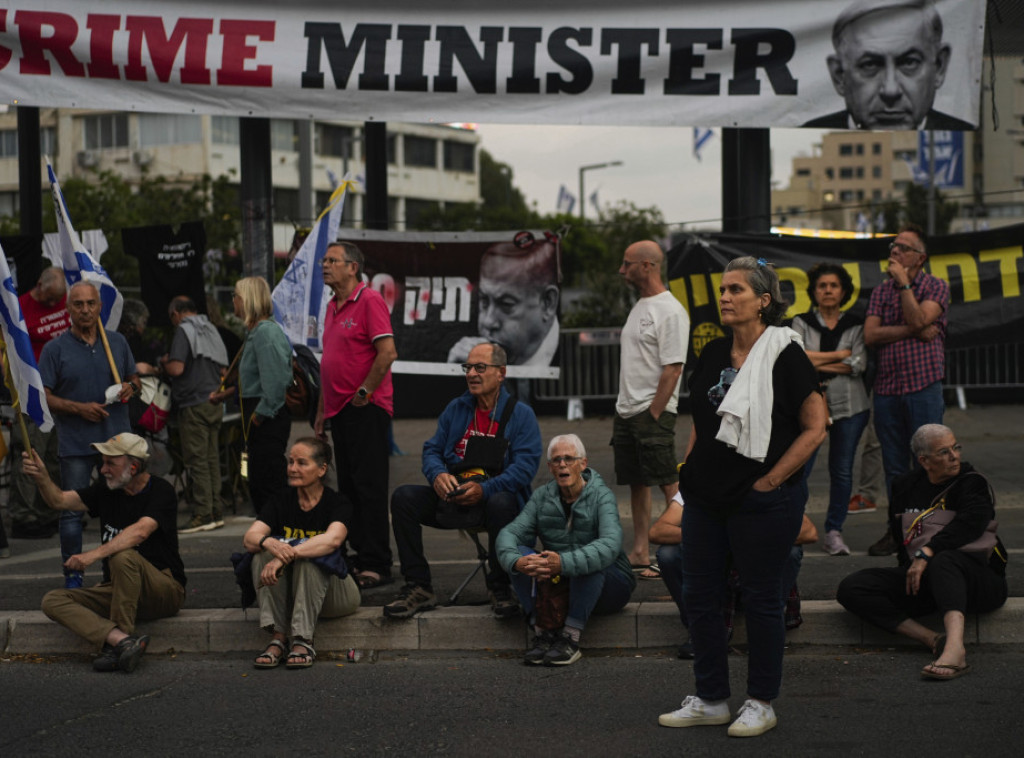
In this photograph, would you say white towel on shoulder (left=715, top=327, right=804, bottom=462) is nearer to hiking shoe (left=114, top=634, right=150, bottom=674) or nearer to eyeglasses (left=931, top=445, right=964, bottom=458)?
eyeglasses (left=931, top=445, right=964, bottom=458)

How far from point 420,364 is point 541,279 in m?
1.32

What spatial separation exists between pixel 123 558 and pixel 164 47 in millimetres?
4492

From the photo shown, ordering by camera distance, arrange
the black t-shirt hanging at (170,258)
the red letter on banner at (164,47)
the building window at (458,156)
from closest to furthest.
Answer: the red letter on banner at (164,47), the black t-shirt hanging at (170,258), the building window at (458,156)

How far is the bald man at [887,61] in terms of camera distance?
9.29m

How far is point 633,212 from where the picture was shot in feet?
159

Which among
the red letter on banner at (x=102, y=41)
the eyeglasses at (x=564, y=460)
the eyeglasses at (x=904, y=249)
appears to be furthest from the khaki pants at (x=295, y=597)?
the red letter on banner at (x=102, y=41)

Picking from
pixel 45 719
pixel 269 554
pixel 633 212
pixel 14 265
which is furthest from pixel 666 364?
pixel 633 212

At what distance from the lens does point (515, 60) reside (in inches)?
375

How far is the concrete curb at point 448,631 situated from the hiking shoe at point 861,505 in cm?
327

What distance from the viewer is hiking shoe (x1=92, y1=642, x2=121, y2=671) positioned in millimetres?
6316

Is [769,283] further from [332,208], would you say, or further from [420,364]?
[420,364]

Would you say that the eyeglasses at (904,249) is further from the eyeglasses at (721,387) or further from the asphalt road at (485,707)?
the eyeglasses at (721,387)

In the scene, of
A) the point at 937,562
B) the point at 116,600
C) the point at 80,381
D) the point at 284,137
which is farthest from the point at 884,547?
the point at 284,137

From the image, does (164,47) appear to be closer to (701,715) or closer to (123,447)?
(123,447)
